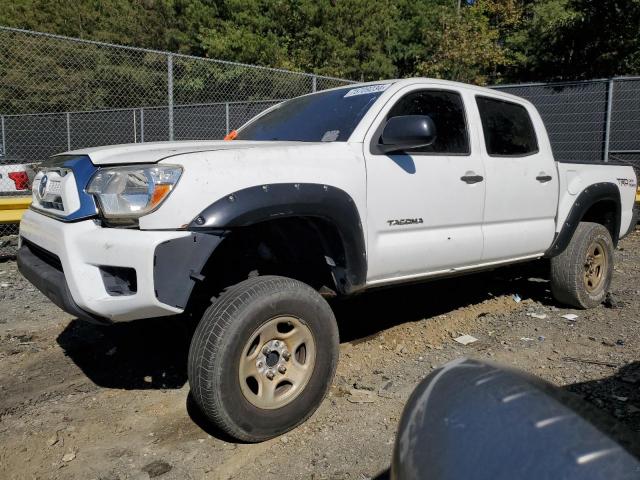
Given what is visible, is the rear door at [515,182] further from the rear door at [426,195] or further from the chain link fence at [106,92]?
the chain link fence at [106,92]

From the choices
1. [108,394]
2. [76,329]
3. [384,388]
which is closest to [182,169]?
[108,394]

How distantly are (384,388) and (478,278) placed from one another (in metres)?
3.12

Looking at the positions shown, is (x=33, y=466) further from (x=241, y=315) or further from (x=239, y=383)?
(x=241, y=315)

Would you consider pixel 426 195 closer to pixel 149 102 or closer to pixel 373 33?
pixel 149 102

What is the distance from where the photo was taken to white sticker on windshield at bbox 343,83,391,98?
11.8ft

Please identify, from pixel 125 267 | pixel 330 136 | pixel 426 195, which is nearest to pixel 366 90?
pixel 330 136

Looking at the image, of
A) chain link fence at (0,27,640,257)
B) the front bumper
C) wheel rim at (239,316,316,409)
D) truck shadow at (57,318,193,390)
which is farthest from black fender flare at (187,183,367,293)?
chain link fence at (0,27,640,257)

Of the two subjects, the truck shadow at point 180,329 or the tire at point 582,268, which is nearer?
the truck shadow at point 180,329

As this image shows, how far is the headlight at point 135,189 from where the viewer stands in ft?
8.20

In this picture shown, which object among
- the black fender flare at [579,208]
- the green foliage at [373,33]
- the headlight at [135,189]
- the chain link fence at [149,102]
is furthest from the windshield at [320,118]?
the green foliage at [373,33]

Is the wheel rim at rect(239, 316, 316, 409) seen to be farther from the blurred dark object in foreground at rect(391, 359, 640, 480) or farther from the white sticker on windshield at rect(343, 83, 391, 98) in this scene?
the white sticker on windshield at rect(343, 83, 391, 98)

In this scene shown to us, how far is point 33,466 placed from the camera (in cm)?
258

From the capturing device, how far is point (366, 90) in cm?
371

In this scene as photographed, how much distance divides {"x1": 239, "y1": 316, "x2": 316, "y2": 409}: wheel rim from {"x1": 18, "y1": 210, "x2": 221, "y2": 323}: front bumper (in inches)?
18.4
